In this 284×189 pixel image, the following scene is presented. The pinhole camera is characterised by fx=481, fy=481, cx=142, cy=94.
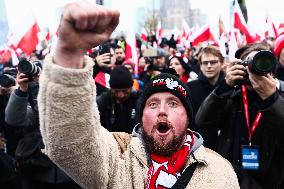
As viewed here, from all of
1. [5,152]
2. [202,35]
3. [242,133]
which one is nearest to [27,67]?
[5,152]

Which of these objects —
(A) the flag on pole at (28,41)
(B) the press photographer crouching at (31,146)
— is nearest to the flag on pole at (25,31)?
(A) the flag on pole at (28,41)

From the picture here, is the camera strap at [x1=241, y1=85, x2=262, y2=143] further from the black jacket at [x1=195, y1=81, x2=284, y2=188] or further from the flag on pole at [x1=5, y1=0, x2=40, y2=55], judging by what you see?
the flag on pole at [x1=5, y1=0, x2=40, y2=55]

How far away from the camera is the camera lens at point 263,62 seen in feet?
8.45

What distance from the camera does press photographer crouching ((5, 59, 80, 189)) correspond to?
3.84 m

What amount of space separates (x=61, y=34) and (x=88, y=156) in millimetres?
411

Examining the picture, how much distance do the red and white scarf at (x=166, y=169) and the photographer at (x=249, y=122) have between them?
0.85 m

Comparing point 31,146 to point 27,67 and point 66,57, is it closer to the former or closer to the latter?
point 27,67

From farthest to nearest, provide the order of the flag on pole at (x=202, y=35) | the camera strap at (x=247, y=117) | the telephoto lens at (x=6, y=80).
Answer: the flag on pole at (x=202, y=35), the telephoto lens at (x=6, y=80), the camera strap at (x=247, y=117)

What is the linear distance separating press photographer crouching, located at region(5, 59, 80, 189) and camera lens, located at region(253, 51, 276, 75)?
1874 mm

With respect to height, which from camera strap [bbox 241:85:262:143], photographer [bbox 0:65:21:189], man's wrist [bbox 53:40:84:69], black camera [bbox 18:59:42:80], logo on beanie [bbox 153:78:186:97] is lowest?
photographer [bbox 0:65:21:189]

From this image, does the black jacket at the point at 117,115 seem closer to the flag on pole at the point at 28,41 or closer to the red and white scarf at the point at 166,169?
the red and white scarf at the point at 166,169

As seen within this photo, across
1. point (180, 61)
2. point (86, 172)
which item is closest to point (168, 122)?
point (86, 172)

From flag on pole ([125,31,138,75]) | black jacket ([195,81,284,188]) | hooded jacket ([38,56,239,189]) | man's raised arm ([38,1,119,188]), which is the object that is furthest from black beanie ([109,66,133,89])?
flag on pole ([125,31,138,75])

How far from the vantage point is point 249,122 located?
319 cm
